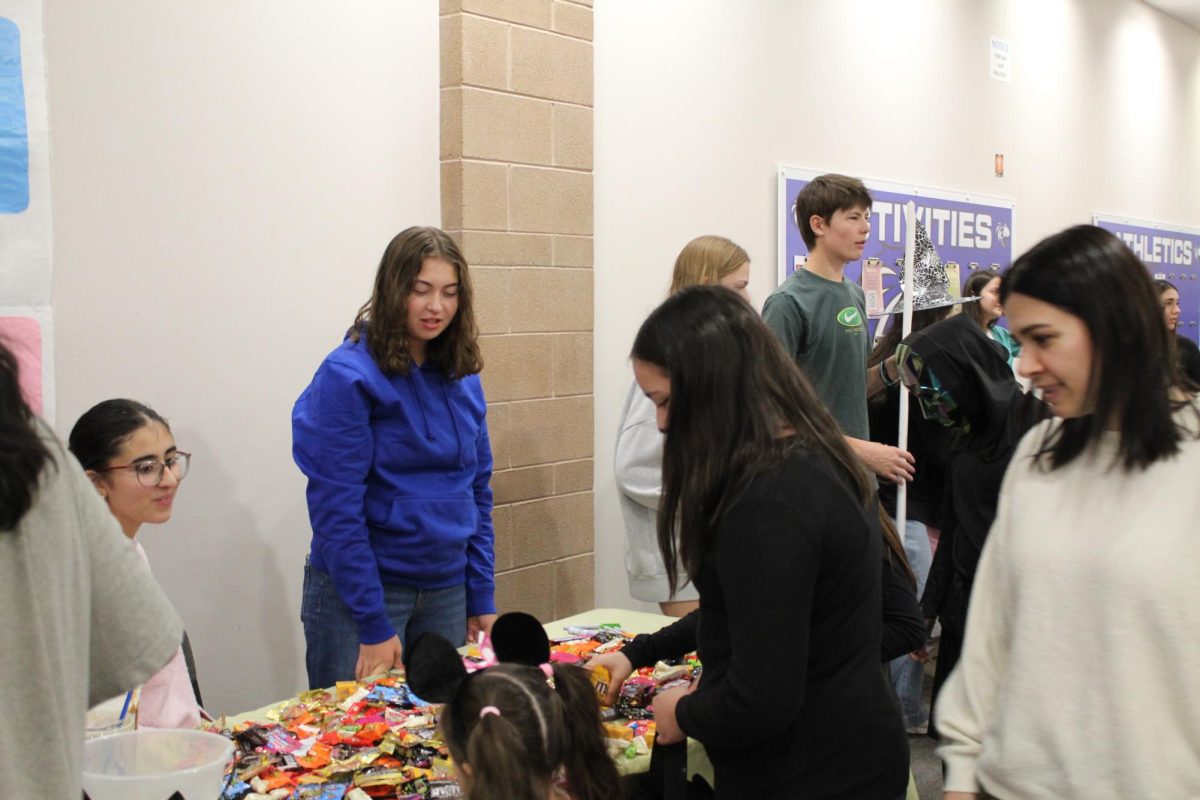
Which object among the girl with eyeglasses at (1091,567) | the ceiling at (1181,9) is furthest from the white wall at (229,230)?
the ceiling at (1181,9)

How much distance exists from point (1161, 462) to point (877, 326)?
13.8 ft

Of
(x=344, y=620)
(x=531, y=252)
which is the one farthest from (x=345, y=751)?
(x=531, y=252)

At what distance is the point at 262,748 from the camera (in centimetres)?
187

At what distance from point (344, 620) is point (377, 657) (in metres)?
0.15

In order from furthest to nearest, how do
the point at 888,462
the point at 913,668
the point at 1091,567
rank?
the point at 913,668, the point at 888,462, the point at 1091,567

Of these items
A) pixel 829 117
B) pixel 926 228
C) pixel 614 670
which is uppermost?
pixel 829 117

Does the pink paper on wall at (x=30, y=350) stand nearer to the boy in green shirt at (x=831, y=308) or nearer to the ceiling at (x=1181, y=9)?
the boy in green shirt at (x=831, y=308)

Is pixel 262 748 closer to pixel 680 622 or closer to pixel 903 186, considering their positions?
pixel 680 622

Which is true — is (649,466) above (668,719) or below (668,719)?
above

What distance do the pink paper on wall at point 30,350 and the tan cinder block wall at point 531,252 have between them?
1.27 m

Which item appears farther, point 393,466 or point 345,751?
point 393,466

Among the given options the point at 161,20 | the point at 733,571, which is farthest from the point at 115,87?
the point at 733,571

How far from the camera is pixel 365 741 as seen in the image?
191cm

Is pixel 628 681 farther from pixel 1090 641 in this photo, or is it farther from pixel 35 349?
pixel 35 349
